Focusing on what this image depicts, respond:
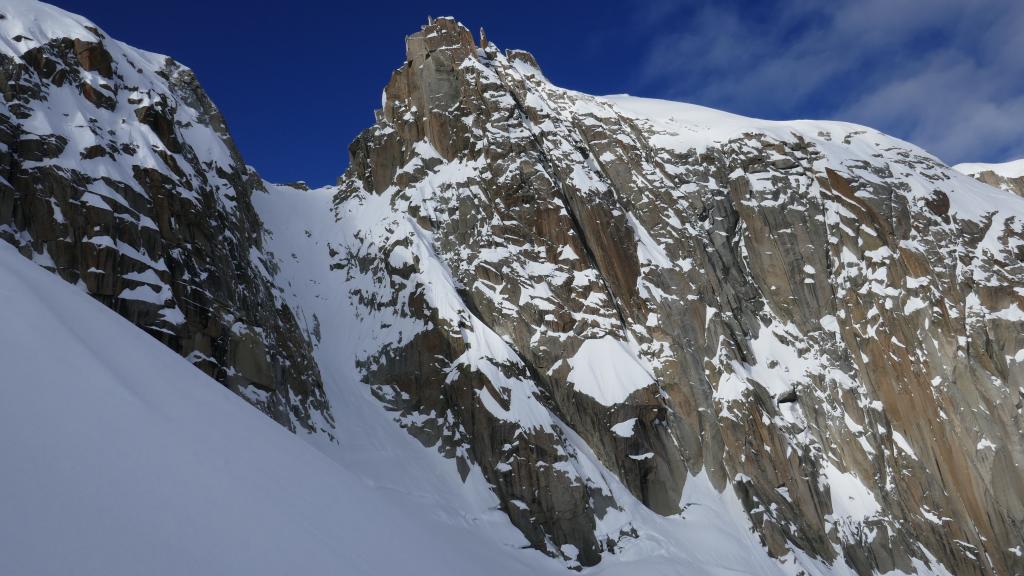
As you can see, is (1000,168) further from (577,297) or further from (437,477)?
(437,477)

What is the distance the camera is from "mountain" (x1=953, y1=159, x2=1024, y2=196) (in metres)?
75.1

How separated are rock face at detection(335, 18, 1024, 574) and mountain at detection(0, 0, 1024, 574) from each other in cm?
20

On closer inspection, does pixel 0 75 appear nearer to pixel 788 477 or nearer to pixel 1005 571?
pixel 788 477

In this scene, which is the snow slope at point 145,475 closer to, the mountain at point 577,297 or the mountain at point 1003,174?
the mountain at point 577,297

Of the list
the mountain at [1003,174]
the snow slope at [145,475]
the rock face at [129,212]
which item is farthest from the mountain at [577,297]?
the snow slope at [145,475]

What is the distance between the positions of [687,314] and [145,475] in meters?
45.8

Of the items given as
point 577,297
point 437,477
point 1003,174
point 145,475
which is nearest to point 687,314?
point 577,297

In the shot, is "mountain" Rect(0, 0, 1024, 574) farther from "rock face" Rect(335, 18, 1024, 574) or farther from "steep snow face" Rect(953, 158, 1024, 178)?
"steep snow face" Rect(953, 158, 1024, 178)

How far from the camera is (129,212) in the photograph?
30281 millimetres

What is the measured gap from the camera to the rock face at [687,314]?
132 ft

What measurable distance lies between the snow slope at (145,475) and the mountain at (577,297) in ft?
82.2

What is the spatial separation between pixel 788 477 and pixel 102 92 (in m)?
46.3

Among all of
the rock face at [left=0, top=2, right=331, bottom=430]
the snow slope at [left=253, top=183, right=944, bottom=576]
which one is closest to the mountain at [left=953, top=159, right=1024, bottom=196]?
the snow slope at [left=253, top=183, right=944, bottom=576]

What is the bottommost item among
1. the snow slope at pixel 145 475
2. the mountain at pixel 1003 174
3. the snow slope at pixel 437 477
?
the snow slope at pixel 145 475
